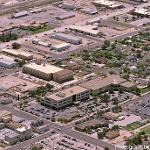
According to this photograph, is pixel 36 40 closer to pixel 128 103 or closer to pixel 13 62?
pixel 13 62

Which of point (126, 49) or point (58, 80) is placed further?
point (126, 49)

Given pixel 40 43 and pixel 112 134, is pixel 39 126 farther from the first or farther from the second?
pixel 40 43

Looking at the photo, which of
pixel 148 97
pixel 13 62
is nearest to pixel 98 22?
pixel 13 62

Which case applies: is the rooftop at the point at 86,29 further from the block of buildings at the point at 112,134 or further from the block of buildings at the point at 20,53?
the block of buildings at the point at 112,134

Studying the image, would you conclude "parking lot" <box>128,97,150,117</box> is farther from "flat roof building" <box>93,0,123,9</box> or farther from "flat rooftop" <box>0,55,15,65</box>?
"flat roof building" <box>93,0,123,9</box>

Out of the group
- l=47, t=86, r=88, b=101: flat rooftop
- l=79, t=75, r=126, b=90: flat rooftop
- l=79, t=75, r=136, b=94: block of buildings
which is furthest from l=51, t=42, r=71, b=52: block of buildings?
l=47, t=86, r=88, b=101: flat rooftop

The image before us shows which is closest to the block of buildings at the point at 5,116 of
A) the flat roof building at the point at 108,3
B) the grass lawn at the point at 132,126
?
the grass lawn at the point at 132,126
